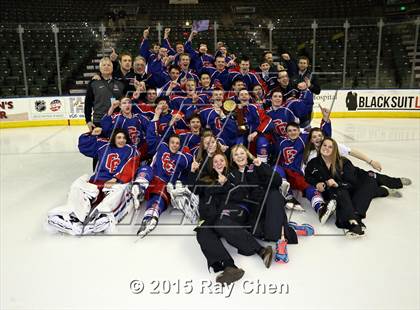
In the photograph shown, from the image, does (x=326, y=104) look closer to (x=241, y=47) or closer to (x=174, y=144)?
(x=241, y=47)

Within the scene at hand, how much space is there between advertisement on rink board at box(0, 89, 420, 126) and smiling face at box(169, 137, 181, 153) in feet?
20.9

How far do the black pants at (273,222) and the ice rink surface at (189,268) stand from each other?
152mm

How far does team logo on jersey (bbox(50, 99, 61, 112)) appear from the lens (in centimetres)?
963

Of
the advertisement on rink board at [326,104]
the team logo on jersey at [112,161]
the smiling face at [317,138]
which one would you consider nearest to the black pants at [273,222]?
the smiling face at [317,138]

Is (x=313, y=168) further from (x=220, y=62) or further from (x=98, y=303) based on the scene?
(x=220, y=62)

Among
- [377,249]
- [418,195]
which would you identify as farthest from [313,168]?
[418,195]

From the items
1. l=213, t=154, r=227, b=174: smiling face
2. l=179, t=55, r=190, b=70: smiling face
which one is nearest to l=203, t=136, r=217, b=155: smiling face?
l=213, t=154, r=227, b=174: smiling face

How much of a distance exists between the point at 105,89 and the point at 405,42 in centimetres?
823

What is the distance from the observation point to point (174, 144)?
3.92 m

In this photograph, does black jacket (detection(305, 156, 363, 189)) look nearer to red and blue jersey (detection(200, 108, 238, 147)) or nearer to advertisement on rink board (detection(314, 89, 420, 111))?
red and blue jersey (detection(200, 108, 238, 147))

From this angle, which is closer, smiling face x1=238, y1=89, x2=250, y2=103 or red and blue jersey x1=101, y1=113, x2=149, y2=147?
red and blue jersey x1=101, y1=113, x2=149, y2=147

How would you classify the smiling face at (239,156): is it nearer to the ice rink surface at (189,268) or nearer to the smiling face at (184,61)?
the ice rink surface at (189,268)

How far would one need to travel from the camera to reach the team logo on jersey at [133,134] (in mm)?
4420

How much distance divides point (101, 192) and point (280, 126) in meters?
2.14
